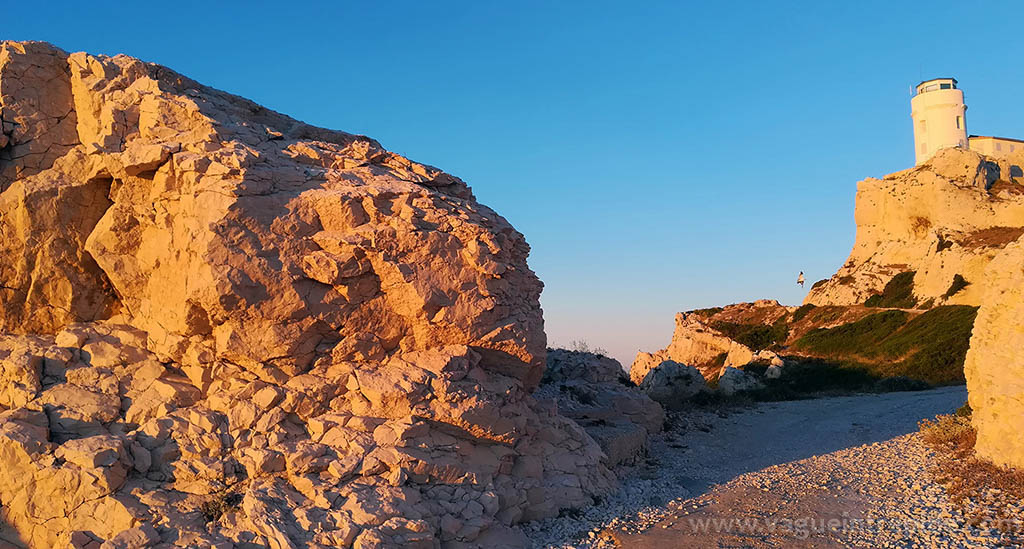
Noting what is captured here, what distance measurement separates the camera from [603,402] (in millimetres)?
17750

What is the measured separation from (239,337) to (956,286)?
45959 millimetres

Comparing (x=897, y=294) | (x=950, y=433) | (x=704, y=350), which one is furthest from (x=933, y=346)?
(x=950, y=433)

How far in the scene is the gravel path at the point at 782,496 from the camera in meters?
10.0

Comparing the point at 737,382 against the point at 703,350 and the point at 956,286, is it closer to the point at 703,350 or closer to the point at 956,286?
the point at 703,350

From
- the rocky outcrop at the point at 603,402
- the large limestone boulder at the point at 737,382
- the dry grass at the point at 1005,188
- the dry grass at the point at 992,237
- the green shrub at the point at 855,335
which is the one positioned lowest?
the rocky outcrop at the point at 603,402

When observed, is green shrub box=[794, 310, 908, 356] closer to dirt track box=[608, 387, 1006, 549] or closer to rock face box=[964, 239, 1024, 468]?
dirt track box=[608, 387, 1006, 549]

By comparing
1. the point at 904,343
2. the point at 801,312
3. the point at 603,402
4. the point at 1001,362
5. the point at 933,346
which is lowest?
the point at 603,402

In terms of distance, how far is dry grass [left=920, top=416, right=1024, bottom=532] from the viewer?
10.5 metres

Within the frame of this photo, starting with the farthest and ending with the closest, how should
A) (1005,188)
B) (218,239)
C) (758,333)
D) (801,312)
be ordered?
→ 1. (801,312)
2. (758,333)
3. (1005,188)
4. (218,239)

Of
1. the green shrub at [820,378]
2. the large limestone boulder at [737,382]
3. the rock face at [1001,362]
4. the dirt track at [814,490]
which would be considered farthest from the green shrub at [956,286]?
the rock face at [1001,362]

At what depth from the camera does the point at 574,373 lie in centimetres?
1934

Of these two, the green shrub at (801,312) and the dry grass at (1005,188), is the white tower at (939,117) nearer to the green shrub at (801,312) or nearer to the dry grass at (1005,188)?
the dry grass at (1005,188)

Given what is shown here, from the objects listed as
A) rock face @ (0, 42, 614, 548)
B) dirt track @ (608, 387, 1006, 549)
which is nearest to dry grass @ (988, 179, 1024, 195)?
dirt track @ (608, 387, 1006, 549)

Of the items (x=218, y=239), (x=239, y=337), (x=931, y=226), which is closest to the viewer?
(x=218, y=239)
